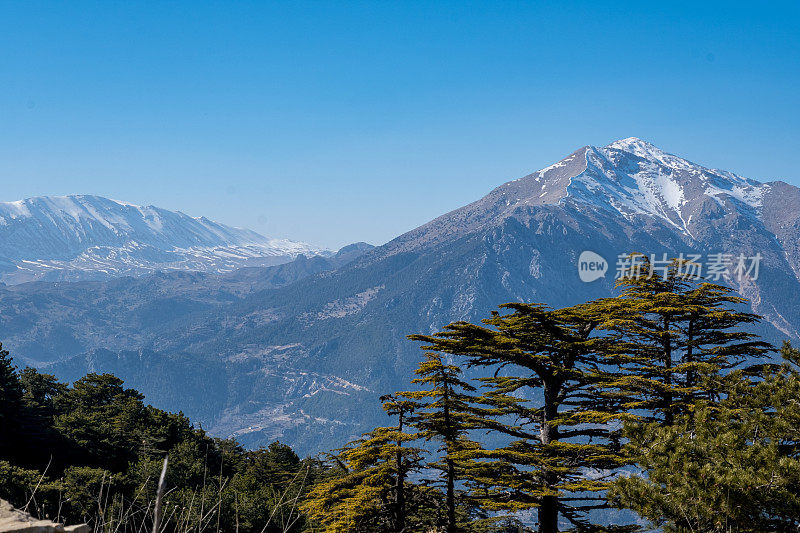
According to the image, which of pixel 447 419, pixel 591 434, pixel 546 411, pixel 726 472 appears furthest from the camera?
pixel 546 411

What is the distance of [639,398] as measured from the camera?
63.7 ft

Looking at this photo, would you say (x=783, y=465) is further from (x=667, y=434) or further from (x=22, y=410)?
(x=22, y=410)

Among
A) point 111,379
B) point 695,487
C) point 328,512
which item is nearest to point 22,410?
point 111,379

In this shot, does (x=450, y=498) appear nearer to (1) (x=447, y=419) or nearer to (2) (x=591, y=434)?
(1) (x=447, y=419)

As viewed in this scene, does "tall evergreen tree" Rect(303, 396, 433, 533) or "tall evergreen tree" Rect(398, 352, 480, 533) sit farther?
"tall evergreen tree" Rect(398, 352, 480, 533)

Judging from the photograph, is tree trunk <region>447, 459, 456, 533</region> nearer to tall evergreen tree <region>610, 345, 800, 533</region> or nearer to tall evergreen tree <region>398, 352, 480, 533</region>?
tall evergreen tree <region>398, 352, 480, 533</region>

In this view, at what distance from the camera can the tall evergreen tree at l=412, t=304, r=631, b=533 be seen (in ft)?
56.0

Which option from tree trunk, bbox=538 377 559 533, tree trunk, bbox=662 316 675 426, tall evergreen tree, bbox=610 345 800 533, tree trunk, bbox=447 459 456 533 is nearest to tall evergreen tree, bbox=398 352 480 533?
tree trunk, bbox=447 459 456 533

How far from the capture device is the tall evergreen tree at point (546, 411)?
17.1 meters

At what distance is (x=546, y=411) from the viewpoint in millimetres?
19766

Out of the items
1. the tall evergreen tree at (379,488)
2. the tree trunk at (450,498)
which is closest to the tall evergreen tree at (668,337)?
the tree trunk at (450,498)

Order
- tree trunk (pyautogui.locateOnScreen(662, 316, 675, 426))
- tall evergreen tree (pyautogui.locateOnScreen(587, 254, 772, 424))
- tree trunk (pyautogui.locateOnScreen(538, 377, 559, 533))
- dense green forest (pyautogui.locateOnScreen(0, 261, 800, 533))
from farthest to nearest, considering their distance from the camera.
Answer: tall evergreen tree (pyautogui.locateOnScreen(587, 254, 772, 424)) < tree trunk (pyautogui.locateOnScreen(662, 316, 675, 426)) < tree trunk (pyautogui.locateOnScreen(538, 377, 559, 533)) < dense green forest (pyautogui.locateOnScreen(0, 261, 800, 533))

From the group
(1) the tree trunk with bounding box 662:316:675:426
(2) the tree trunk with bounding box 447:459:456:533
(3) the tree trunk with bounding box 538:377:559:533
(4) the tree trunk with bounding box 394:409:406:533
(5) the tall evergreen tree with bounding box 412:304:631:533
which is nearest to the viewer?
(4) the tree trunk with bounding box 394:409:406:533

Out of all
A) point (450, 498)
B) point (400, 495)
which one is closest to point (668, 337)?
point (450, 498)
